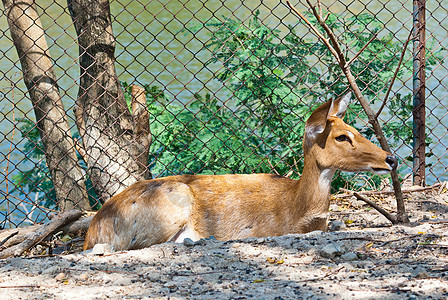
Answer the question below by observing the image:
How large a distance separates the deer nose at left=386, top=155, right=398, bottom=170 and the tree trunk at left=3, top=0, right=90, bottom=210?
11.2ft

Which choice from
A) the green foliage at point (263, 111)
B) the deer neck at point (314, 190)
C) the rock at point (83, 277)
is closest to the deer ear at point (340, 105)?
Answer: the deer neck at point (314, 190)

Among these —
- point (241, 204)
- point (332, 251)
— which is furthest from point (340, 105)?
point (332, 251)

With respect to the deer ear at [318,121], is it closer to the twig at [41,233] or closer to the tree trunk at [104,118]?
the tree trunk at [104,118]

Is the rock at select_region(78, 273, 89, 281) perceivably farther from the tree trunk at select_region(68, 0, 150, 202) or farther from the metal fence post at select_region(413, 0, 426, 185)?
the metal fence post at select_region(413, 0, 426, 185)

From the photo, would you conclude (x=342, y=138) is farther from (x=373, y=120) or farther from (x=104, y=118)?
(x=104, y=118)

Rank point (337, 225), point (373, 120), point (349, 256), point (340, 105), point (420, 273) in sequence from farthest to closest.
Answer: point (340, 105), point (337, 225), point (373, 120), point (349, 256), point (420, 273)

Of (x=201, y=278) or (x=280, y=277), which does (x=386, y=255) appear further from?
(x=201, y=278)

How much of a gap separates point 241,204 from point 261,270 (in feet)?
4.55

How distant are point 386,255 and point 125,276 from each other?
1.68m

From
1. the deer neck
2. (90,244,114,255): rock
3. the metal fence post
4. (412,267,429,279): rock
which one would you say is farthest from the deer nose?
(90,244,114,255): rock

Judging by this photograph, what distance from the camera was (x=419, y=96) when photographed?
A: 607cm

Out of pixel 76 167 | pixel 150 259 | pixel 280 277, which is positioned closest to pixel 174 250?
pixel 150 259

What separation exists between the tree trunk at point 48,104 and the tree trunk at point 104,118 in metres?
0.26

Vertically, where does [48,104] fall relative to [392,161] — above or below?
above
